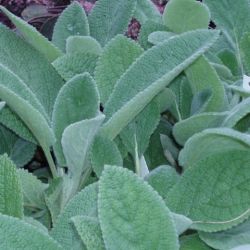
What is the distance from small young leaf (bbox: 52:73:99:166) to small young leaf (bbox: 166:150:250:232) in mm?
151

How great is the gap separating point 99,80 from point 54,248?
0.32 meters

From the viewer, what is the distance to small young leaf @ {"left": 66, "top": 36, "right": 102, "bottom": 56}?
3.14 feet

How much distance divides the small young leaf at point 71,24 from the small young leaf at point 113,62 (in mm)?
192

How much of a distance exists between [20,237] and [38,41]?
42 centimetres

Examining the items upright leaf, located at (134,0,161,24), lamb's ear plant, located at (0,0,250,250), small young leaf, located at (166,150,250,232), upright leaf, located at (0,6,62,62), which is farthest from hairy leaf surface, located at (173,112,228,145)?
upright leaf, located at (134,0,161,24)

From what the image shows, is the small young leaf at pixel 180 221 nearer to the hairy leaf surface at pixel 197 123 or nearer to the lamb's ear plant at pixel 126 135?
the lamb's ear plant at pixel 126 135

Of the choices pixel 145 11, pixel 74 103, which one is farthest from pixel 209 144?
pixel 145 11

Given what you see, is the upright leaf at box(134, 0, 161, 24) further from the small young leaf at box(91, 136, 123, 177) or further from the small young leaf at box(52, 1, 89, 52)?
the small young leaf at box(91, 136, 123, 177)

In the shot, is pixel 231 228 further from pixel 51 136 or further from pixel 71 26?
pixel 71 26

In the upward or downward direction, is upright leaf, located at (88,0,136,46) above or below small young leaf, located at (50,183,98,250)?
above

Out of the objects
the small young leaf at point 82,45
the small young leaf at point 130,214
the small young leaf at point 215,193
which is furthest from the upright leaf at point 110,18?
the small young leaf at point 130,214

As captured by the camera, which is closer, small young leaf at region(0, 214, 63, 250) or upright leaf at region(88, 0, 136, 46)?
small young leaf at region(0, 214, 63, 250)

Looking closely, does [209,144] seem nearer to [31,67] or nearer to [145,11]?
[31,67]

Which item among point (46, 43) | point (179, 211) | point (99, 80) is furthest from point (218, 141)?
point (46, 43)
